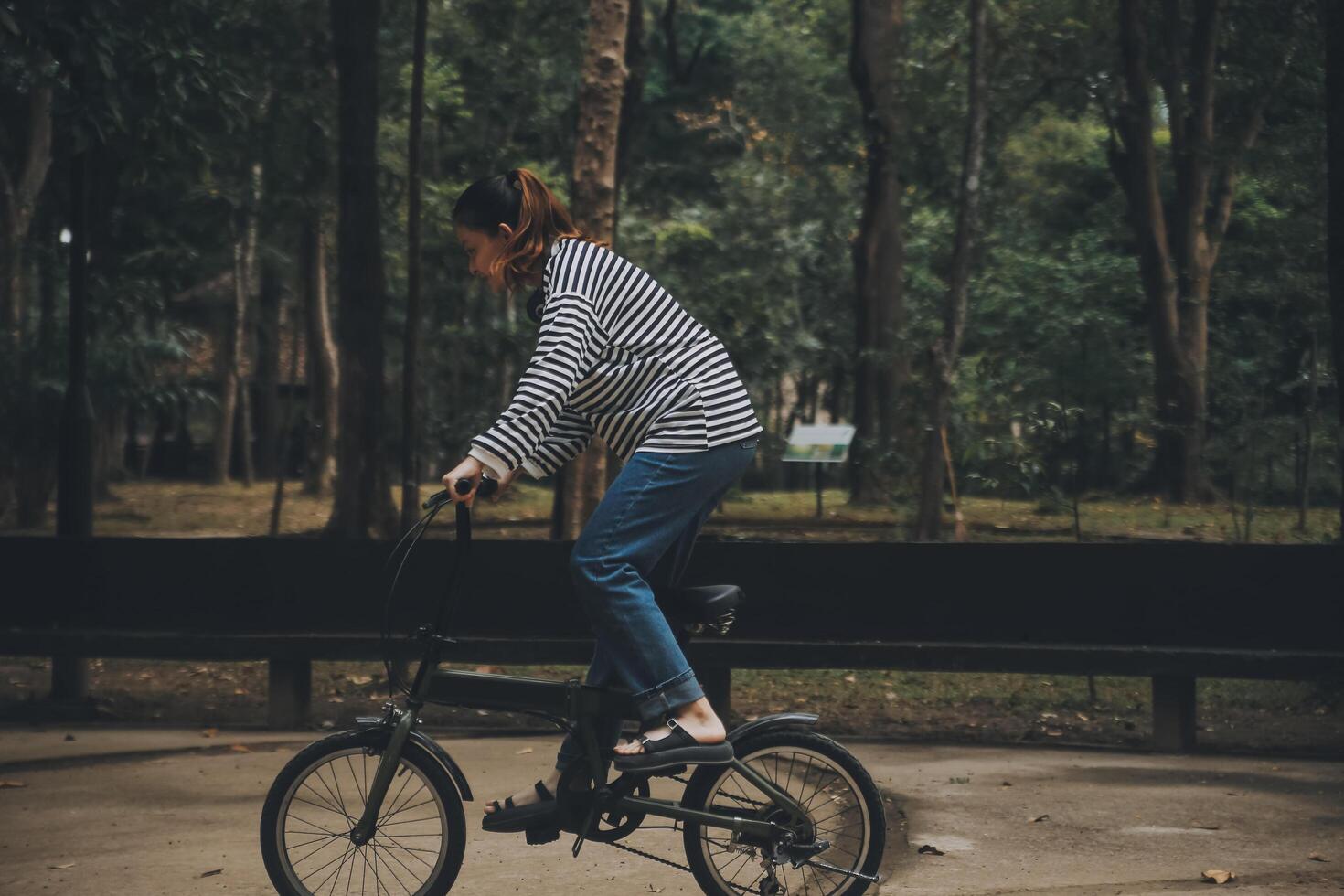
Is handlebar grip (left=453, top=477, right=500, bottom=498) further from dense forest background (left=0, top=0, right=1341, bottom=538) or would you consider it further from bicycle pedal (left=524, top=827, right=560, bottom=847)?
dense forest background (left=0, top=0, right=1341, bottom=538)

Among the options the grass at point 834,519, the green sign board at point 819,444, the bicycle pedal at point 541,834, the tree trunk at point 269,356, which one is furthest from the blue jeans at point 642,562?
the tree trunk at point 269,356

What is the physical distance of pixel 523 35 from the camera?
83.7 feet

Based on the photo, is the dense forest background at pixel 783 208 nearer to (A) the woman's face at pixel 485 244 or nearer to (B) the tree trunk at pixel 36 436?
(B) the tree trunk at pixel 36 436

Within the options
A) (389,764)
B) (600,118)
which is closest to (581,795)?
(389,764)

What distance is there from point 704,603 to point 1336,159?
18.2ft

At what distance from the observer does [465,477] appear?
4.43m

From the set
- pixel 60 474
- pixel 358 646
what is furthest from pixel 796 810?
pixel 60 474

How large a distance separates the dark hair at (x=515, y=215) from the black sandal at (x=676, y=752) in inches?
53.7

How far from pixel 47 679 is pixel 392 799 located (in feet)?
22.5

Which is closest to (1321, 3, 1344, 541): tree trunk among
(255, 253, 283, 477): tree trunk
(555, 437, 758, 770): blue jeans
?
(555, 437, 758, 770): blue jeans

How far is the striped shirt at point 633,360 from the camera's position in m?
4.71

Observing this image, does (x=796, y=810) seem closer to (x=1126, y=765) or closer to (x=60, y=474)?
(x=1126, y=765)

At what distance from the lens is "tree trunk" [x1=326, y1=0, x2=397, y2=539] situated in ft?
58.9

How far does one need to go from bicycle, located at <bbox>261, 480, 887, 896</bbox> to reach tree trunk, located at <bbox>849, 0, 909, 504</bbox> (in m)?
13.8
